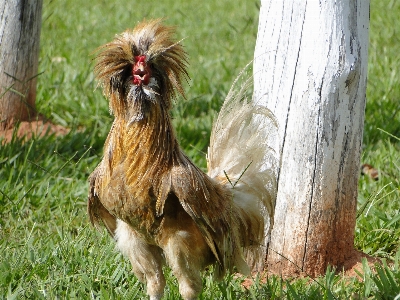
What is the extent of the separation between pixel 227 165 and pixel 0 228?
1706 mm

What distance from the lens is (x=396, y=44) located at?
8414 mm

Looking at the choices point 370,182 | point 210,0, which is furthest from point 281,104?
point 210,0

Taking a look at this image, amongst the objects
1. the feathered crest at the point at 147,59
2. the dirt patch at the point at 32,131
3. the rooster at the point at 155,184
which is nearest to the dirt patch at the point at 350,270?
the rooster at the point at 155,184

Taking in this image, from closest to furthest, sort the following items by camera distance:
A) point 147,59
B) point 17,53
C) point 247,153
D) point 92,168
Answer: point 147,59, point 247,153, point 92,168, point 17,53

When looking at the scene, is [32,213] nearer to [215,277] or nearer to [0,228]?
[0,228]

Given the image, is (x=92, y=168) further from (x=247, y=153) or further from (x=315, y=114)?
(x=315, y=114)

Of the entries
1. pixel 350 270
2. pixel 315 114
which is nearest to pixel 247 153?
pixel 315 114

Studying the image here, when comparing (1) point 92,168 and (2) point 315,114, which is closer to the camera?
(2) point 315,114

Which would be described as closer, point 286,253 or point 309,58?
point 309,58

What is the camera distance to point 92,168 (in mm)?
5488

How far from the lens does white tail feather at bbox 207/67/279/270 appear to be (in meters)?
3.96

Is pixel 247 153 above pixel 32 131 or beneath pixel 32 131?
Answer: above

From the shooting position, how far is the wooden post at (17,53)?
5.61 metres

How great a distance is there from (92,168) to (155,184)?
7.42ft
